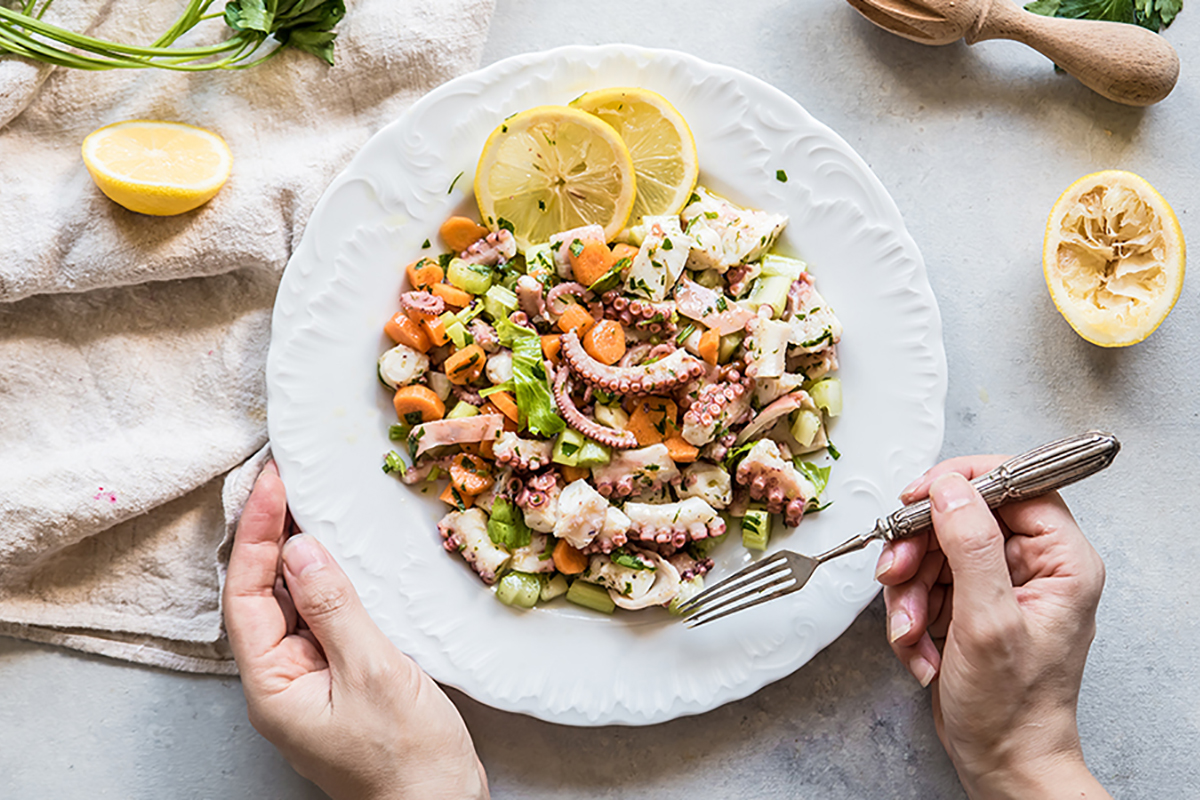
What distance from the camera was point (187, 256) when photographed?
3.06 meters

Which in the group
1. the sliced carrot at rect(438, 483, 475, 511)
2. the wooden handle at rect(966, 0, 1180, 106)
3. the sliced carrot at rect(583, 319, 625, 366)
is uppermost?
the wooden handle at rect(966, 0, 1180, 106)

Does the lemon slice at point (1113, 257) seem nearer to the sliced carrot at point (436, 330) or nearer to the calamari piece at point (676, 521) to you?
the calamari piece at point (676, 521)

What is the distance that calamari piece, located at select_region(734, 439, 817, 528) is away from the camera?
2963 mm

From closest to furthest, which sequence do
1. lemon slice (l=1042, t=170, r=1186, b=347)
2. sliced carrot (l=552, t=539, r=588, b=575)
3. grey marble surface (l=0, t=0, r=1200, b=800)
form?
sliced carrot (l=552, t=539, r=588, b=575) → lemon slice (l=1042, t=170, r=1186, b=347) → grey marble surface (l=0, t=0, r=1200, b=800)

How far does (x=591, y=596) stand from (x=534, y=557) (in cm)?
25

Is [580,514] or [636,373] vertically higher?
[636,373]

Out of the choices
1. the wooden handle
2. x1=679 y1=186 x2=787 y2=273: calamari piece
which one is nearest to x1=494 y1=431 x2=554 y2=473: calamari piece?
x1=679 y1=186 x2=787 y2=273: calamari piece

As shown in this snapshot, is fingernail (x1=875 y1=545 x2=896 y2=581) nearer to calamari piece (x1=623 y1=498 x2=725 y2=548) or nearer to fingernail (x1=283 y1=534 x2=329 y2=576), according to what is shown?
calamari piece (x1=623 y1=498 x2=725 y2=548)

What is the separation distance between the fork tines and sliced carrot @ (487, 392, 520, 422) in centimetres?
91

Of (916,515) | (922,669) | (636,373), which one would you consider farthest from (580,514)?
(922,669)

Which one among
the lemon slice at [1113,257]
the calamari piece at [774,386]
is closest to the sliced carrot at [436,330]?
the calamari piece at [774,386]

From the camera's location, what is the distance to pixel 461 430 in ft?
9.55

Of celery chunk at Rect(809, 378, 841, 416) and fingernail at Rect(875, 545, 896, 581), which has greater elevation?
celery chunk at Rect(809, 378, 841, 416)

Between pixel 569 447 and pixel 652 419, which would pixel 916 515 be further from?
pixel 569 447
